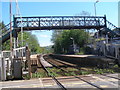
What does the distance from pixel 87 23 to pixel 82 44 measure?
1187 inches

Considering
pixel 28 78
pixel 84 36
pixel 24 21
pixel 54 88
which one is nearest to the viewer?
pixel 54 88

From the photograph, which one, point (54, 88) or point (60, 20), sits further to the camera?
point (60, 20)

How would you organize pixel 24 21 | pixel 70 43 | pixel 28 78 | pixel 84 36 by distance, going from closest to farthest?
1. pixel 28 78
2. pixel 24 21
3. pixel 84 36
4. pixel 70 43

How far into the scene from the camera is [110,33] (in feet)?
130

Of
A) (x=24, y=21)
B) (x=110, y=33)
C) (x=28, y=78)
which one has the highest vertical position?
(x=24, y=21)

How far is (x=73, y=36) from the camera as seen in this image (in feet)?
240

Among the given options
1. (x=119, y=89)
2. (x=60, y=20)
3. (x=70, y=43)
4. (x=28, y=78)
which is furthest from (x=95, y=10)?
(x=119, y=89)

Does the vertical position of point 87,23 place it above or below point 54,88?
above

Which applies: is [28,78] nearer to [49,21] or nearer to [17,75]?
[17,75]

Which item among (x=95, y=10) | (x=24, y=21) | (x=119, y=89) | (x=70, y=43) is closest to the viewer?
(x=119, y=89)

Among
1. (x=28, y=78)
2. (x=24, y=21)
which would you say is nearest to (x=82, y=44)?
(x=24, y=21)

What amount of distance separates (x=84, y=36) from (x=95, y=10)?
22.0 meters

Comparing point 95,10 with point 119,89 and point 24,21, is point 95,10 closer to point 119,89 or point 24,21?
point 24,21

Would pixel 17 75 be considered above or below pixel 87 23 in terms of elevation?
below
